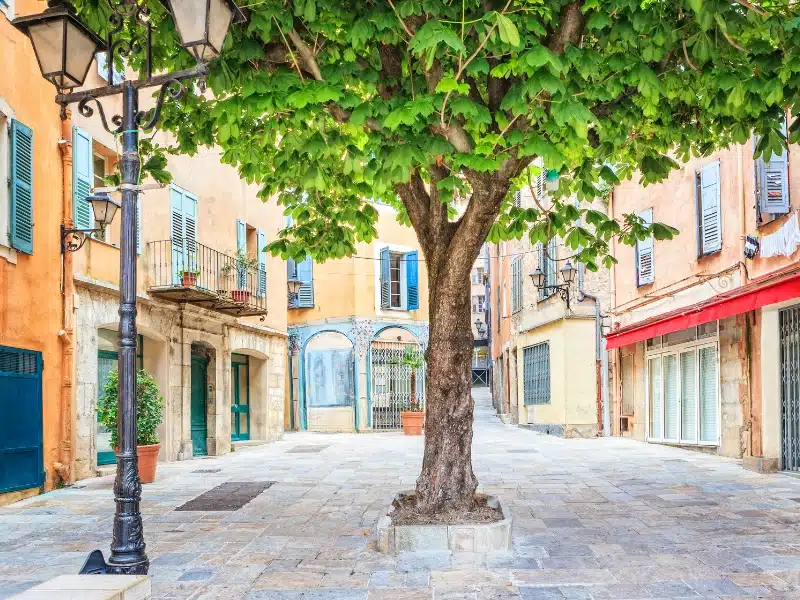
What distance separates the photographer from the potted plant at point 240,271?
17.1 metres

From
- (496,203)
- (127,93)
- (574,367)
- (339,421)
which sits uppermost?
(127,93)

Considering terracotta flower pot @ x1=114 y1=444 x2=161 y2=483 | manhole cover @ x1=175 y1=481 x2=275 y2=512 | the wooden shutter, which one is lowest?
manhole cover @ x1=175 y1=481 x2=275 y2=512

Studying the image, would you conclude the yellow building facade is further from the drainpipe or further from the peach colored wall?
the peach colored wall

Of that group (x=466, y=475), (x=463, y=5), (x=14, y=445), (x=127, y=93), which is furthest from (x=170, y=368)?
(x=463, y=5)

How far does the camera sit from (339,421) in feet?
86.7

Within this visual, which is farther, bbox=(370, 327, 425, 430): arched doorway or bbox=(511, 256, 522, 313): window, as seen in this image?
bbox=(511, 256, 522, 313): window

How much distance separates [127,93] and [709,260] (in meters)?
12.1

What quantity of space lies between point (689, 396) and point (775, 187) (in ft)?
18.8

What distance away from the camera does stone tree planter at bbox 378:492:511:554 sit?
6.91 meters

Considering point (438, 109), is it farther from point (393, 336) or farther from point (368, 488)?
point (393, 336)

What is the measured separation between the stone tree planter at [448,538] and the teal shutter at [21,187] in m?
6.51

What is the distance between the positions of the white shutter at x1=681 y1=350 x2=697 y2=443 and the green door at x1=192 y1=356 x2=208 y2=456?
33.1 ft

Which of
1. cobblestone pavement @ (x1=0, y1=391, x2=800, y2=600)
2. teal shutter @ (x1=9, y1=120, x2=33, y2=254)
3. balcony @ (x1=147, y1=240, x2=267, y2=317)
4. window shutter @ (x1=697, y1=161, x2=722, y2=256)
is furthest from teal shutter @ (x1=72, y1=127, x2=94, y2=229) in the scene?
window shutter @ (x1=697, y1=161, x2=722, y2=256)

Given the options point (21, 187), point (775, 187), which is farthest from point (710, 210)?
point (21, 187)
